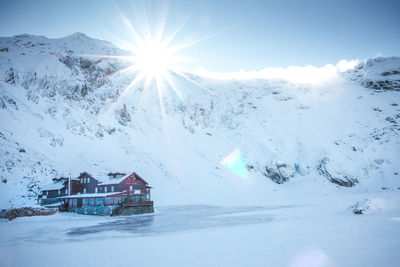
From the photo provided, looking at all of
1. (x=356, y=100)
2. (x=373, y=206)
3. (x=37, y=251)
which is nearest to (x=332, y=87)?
(x=356, y=100)

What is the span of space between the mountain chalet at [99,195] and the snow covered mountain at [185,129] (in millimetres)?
3685

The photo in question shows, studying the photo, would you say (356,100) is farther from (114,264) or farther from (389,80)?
(114,264)

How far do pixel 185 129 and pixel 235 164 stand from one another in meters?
20.4

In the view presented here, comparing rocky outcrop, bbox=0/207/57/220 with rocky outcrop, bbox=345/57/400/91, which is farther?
rocky outcrop, bbox=345/57/400/91

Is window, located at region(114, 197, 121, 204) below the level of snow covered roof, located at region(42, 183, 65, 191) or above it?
below

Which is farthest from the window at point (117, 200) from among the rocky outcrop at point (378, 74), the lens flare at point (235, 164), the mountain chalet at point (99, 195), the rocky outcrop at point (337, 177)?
the rocky outcrop at point (378, 74)

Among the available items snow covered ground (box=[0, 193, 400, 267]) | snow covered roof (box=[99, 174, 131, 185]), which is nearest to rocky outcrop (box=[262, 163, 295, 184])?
snow covered roof (box=[99, 174, 131, 185])

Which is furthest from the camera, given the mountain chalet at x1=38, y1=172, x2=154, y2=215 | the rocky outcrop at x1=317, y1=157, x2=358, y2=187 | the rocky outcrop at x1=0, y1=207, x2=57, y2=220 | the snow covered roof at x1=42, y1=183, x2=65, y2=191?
the rocky outcrop at x1=317, y1=157, x2=358, y2=187

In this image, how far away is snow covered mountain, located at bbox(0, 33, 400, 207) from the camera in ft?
189

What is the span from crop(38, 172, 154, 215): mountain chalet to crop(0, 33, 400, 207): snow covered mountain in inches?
145

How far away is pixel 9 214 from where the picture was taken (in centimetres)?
3481

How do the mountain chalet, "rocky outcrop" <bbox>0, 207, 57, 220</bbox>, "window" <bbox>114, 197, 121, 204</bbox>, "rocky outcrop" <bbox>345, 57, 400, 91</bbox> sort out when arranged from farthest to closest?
1. "rocky outcrop" <bbox>345, 57, 400, 91</bbox>
2. "window" <bbox>114, 197, 121, 204</bbox>
3. the mountain chalet
4. "rocky outcrop" <bbox>0, 207, 57, 220</bbox>

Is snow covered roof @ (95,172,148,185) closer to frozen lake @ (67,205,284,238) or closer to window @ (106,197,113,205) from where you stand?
window @ (106,197,113,205)

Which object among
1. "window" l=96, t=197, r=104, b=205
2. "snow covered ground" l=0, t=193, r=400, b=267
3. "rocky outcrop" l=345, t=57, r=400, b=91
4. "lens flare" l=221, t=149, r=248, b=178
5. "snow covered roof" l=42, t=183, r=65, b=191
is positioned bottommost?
"snow covered ground" l=0, t=193, r=400, b=267
